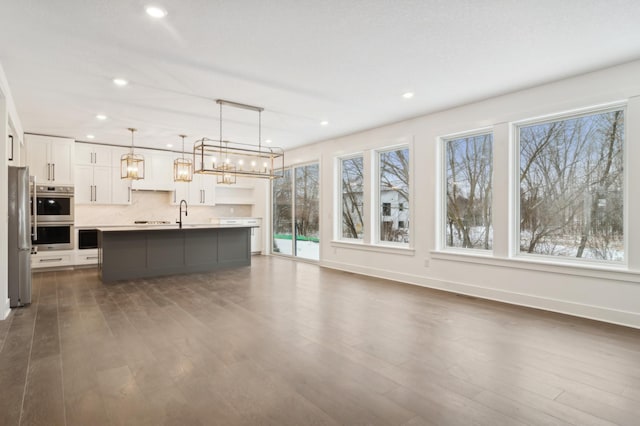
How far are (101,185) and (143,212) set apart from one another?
1.12 meters

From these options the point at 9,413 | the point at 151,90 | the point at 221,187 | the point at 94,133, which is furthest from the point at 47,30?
the point at 221,187

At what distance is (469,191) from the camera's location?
5.16 metres

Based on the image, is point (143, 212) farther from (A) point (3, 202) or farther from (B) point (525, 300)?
(B) point (525, 300)

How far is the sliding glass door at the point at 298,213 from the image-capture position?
317 inches

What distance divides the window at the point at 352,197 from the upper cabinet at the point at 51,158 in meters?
5.50

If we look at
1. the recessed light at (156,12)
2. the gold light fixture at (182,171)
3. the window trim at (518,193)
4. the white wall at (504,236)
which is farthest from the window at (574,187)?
the gold light fixture at (182,171)

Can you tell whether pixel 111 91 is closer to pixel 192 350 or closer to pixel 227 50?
pixel 227 50

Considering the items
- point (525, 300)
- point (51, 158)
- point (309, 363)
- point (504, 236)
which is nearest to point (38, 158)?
point (51, 158)

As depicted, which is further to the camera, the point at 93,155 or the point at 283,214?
the point at 283,214

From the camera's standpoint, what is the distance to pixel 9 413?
2035mm

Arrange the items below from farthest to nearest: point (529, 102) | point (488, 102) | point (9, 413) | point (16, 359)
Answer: point (488, 102)
point (529, 102)
point (16, 359)
point (9, 413)

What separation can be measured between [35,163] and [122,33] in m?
5.28

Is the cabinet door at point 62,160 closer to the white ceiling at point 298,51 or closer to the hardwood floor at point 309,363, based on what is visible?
the white ceiling at point 298,51

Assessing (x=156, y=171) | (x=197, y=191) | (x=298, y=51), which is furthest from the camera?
(x=197, y=191)
